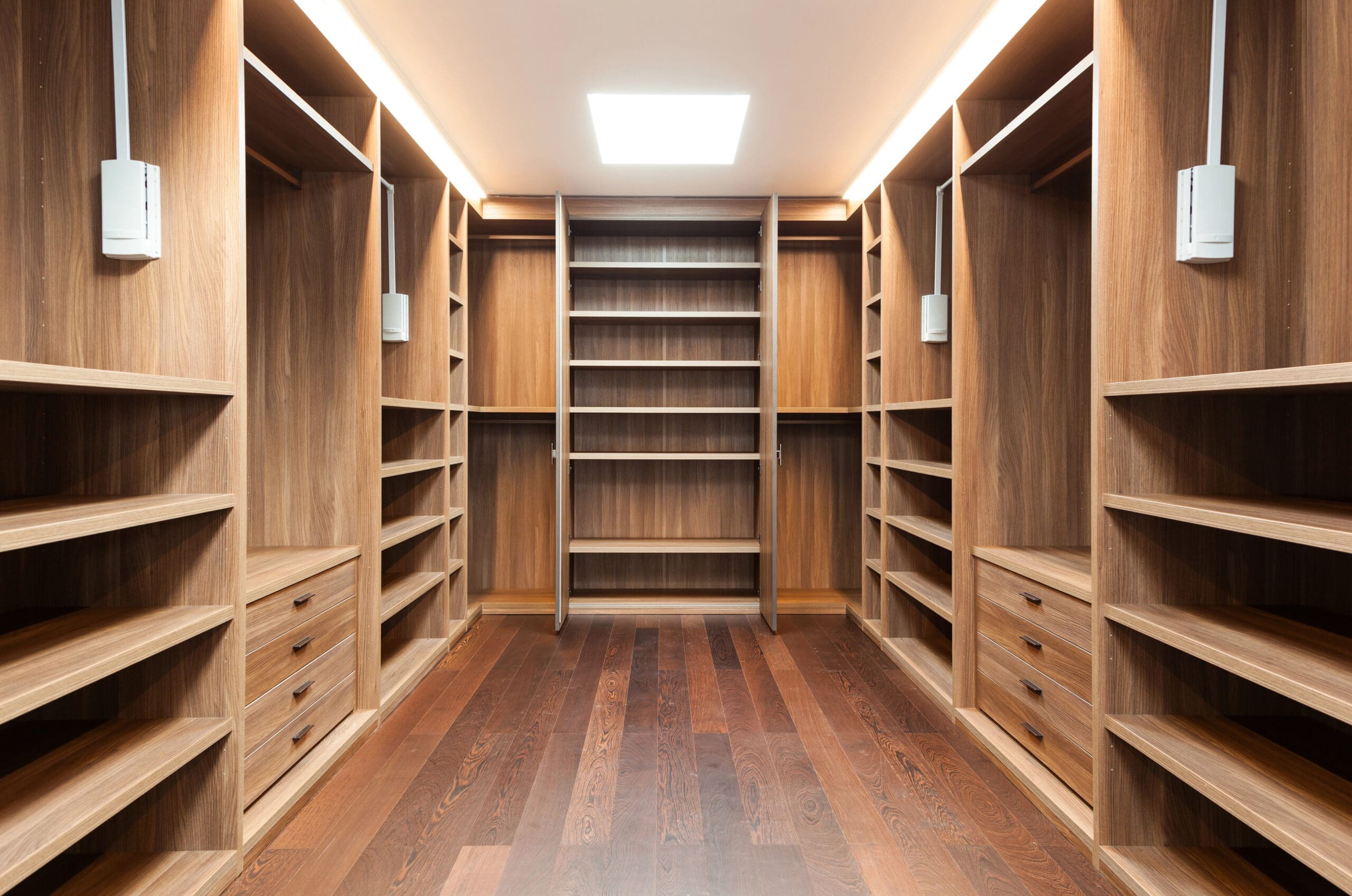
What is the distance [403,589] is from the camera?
303 centimetres

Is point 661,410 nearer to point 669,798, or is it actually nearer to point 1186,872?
point 669,798

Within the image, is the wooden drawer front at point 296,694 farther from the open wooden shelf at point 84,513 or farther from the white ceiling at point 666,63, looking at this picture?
the white ceiling at point 666,63

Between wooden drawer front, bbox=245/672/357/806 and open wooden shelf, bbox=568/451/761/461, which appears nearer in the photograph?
wooden drawer front, bbox=245/672/357/806

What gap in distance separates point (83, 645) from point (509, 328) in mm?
3242

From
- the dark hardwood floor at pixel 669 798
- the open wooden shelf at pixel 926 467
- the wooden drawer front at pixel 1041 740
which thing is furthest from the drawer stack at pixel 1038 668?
the open wooden shelf at pixel 926 467

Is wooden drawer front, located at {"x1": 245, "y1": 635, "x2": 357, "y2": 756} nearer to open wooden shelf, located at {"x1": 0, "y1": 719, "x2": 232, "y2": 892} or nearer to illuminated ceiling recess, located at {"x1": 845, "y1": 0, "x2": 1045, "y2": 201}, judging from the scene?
open wooden shelf, located at {"x1": 0, "y1": 719, "x2": 232, "y2": 892}

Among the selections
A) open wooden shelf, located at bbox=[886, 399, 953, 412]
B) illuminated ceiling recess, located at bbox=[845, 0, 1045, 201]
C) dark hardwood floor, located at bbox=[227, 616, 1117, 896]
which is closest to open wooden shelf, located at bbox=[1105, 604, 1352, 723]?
dark hardwood floor, located at bbox=[227, 616, 1117, 896]

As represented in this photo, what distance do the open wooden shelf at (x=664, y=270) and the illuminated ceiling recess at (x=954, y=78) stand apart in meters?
0.82

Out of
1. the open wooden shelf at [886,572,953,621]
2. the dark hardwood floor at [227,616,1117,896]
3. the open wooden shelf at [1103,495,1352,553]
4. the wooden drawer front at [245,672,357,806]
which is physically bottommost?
the dark hardwood floor at [227,616,1117,896]

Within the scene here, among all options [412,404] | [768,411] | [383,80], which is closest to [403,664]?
[412,404]

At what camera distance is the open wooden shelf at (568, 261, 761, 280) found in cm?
406

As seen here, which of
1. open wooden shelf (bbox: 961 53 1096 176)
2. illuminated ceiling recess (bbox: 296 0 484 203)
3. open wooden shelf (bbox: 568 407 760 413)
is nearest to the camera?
open wooden shelf (bbox: 961 53 1096 176)

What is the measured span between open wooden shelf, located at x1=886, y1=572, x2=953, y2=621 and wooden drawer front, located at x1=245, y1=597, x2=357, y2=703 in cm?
225

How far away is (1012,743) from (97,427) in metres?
2.81
